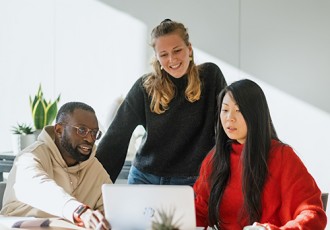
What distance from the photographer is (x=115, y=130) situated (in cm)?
301

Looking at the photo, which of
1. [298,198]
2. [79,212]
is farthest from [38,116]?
[298,198]

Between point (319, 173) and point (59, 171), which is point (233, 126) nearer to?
point (59, 171)

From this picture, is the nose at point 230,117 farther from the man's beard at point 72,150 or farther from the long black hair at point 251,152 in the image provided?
the man's beard at point 72,150

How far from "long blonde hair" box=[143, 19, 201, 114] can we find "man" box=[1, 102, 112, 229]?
377 millimetres

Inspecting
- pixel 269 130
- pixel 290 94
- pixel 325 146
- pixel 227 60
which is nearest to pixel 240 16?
pixel 227 60

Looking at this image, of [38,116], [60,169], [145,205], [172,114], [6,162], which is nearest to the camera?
[145,205]

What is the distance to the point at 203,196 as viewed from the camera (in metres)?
2.52

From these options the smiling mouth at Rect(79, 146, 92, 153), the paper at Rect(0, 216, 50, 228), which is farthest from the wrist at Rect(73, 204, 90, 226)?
the smiling mouth at Rect(79, 146, 92, 153)

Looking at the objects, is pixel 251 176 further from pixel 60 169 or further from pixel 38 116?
pixel 38 116

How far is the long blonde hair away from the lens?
288 centimetres

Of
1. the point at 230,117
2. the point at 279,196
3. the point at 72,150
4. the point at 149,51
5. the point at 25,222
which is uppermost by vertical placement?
the point at 149,51

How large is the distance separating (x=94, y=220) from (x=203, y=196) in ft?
1.71

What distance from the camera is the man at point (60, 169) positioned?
8.07 ft

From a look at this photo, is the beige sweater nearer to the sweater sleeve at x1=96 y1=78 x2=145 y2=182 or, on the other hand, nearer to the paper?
the paper
